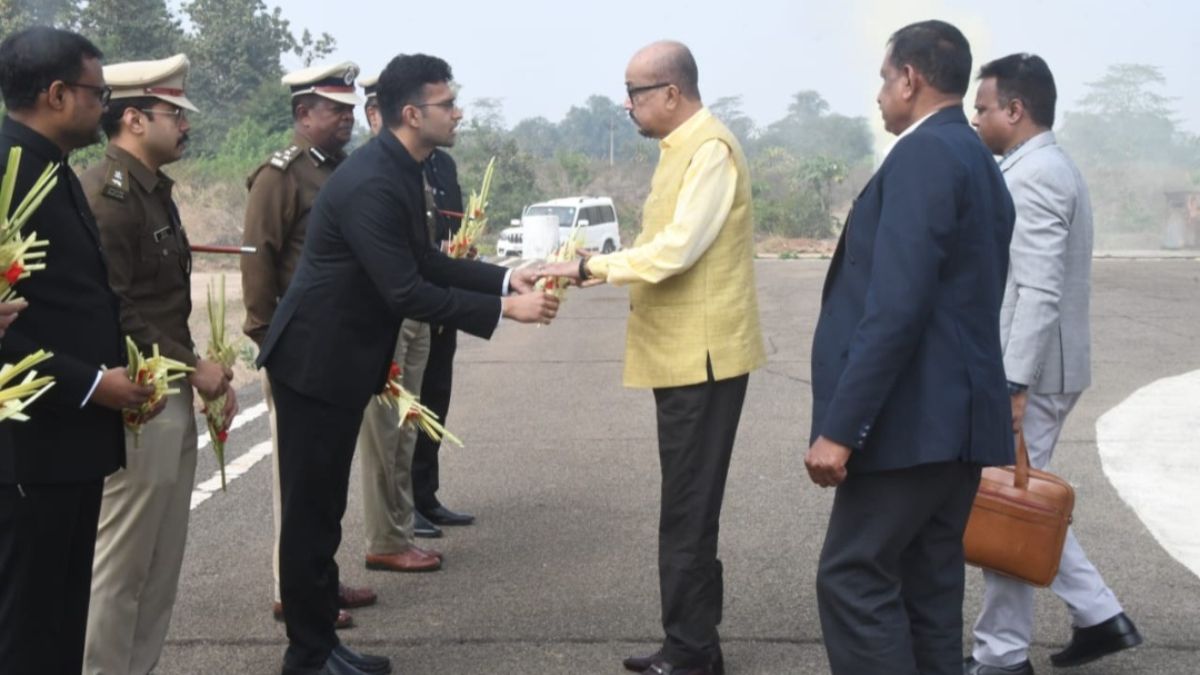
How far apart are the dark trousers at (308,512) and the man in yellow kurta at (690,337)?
1.12m

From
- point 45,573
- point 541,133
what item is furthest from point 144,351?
point 541,133

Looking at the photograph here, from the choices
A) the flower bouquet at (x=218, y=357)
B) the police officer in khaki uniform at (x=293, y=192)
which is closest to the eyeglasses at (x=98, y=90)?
the flower bouquet at (x=218, y=357)

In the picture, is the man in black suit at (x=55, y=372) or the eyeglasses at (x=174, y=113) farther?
the eyeglasses at (x=174, y=113)

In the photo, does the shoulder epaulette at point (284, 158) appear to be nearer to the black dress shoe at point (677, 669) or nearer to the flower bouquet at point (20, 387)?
the flower bouquet at point (20, 387)

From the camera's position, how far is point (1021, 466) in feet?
15.7

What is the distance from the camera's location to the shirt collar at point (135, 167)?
15.0 feet

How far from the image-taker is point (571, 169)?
5831 centimetres

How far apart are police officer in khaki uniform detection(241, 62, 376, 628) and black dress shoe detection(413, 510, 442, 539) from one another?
1118 millimetres

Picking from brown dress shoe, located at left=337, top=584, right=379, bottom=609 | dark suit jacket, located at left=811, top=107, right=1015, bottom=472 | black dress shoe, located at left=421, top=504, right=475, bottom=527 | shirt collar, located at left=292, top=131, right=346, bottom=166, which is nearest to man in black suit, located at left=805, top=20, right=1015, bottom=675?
dark suit jacket, located at left=811, top=107, right=1015, bottom=472

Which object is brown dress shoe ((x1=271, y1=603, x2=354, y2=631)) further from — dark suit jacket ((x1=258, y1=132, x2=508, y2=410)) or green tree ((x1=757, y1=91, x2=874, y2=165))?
green tree ((x1=757, y1=91, x2=874, y2=165))

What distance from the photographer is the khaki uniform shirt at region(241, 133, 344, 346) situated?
18.9 ft

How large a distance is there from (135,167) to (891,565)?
2.69m

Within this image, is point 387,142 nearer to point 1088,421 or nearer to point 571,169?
point 1088,421

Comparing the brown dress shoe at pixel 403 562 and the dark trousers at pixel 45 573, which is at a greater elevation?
the dark trousers at pixel 45 573
